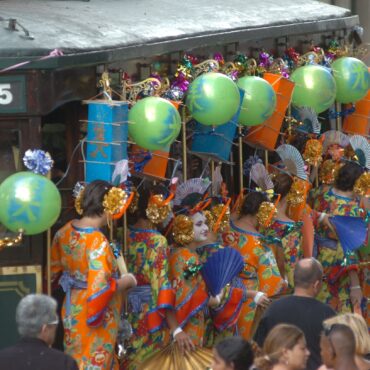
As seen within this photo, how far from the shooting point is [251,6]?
613 inches

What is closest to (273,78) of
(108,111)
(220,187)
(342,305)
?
(220,187)

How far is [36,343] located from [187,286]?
140 inches

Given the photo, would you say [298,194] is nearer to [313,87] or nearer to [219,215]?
[313,87]

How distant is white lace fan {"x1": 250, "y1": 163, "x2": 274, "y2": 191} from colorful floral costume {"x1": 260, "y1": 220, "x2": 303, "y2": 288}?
0.31m

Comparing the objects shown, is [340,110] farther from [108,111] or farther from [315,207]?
[108,111]

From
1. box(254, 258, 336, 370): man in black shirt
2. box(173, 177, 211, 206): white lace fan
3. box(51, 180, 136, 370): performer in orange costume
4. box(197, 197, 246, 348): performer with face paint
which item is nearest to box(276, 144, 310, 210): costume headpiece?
box(197, 197, 246, 348): performer with face paint

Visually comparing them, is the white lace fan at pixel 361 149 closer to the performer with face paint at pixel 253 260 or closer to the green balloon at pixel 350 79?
the green balloon at pixel 350 79

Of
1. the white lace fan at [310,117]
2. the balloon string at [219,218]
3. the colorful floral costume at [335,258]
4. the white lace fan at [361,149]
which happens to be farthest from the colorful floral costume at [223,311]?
the white lace fan at [361,149]

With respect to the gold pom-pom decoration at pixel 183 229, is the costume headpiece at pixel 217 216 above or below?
below

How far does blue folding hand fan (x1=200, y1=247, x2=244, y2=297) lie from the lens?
40.2ft

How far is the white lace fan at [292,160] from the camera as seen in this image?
46.4ft

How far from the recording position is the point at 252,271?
13.2 meters

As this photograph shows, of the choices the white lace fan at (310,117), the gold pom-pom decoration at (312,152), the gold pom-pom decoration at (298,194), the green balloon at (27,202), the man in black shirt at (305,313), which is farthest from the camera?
the white lace fan at (310,117)

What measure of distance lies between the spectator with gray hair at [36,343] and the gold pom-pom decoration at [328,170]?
661cm
